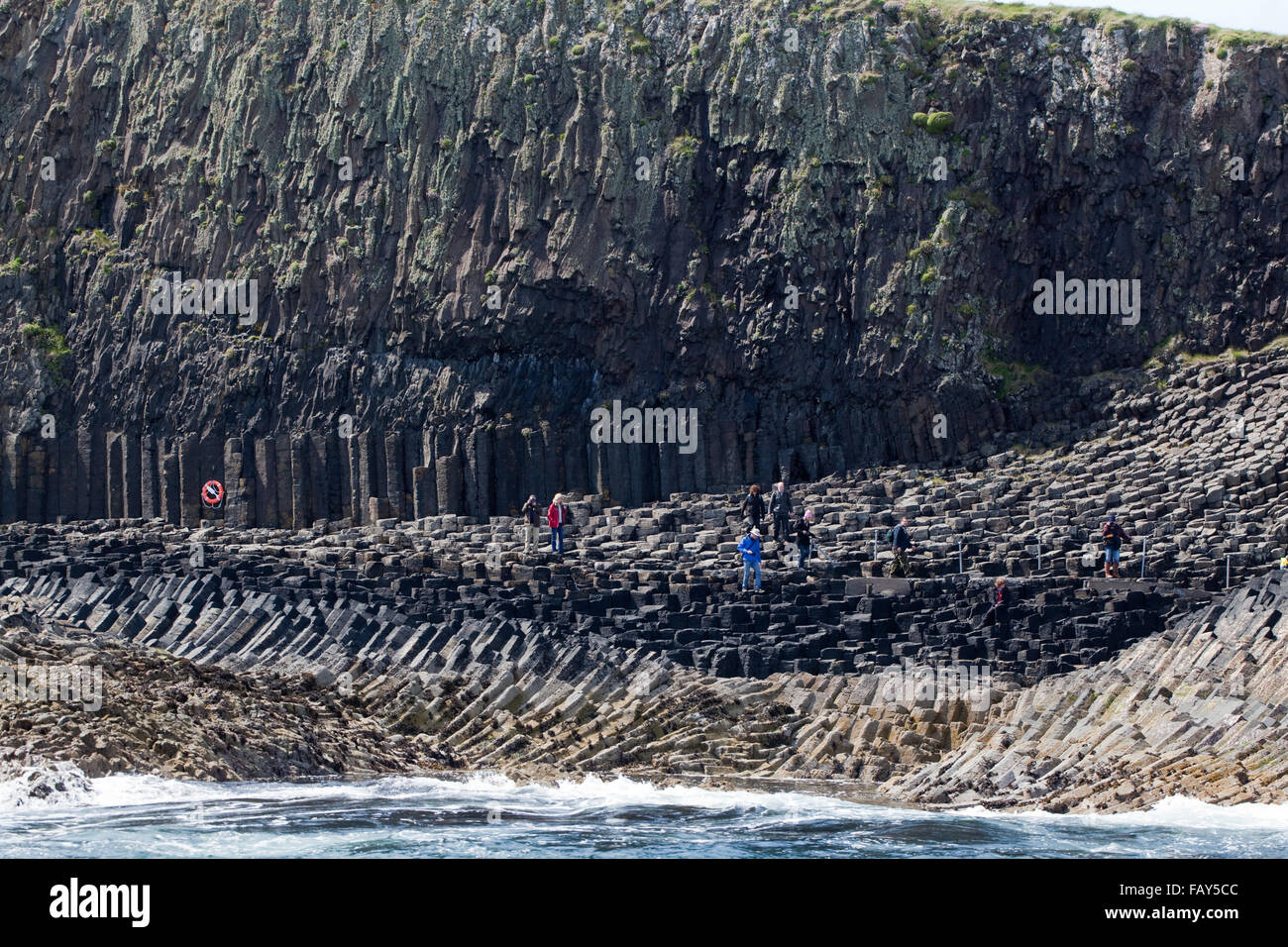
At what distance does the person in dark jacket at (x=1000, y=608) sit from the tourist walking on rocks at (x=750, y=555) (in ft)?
15.5

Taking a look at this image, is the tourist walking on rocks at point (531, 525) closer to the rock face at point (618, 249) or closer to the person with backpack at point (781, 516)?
the rock face at point (618, 249)

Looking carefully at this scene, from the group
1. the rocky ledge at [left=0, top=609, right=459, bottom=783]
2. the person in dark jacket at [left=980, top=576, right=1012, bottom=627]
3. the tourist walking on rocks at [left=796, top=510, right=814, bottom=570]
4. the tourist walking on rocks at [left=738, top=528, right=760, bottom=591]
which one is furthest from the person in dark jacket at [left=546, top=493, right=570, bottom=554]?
the person in dark jacket at [left=980, top=576, right=1012, bottom=627]

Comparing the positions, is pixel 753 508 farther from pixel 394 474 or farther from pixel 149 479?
pixel 149 479

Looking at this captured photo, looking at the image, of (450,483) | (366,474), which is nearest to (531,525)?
(450,483)

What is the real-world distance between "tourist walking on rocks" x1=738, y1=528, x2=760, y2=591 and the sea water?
27.8 feet

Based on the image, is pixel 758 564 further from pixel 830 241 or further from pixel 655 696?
pixel 830 241

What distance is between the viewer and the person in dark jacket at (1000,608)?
3359 centimetres

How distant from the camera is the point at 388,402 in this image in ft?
177

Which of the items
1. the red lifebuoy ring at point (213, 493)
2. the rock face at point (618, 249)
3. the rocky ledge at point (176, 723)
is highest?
the rock face at point (618, 249)

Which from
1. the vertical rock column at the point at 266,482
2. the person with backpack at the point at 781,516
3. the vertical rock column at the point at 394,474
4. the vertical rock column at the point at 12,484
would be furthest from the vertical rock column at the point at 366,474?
the person with backpack at the point at 781,516

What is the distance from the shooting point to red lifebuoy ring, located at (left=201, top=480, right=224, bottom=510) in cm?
5300

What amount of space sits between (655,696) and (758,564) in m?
5.92

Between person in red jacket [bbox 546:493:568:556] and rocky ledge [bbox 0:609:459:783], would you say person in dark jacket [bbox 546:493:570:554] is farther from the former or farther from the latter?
rocky ledge [bbox 0:609:459:783]

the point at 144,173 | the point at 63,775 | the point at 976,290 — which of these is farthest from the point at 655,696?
the point at 144,173
